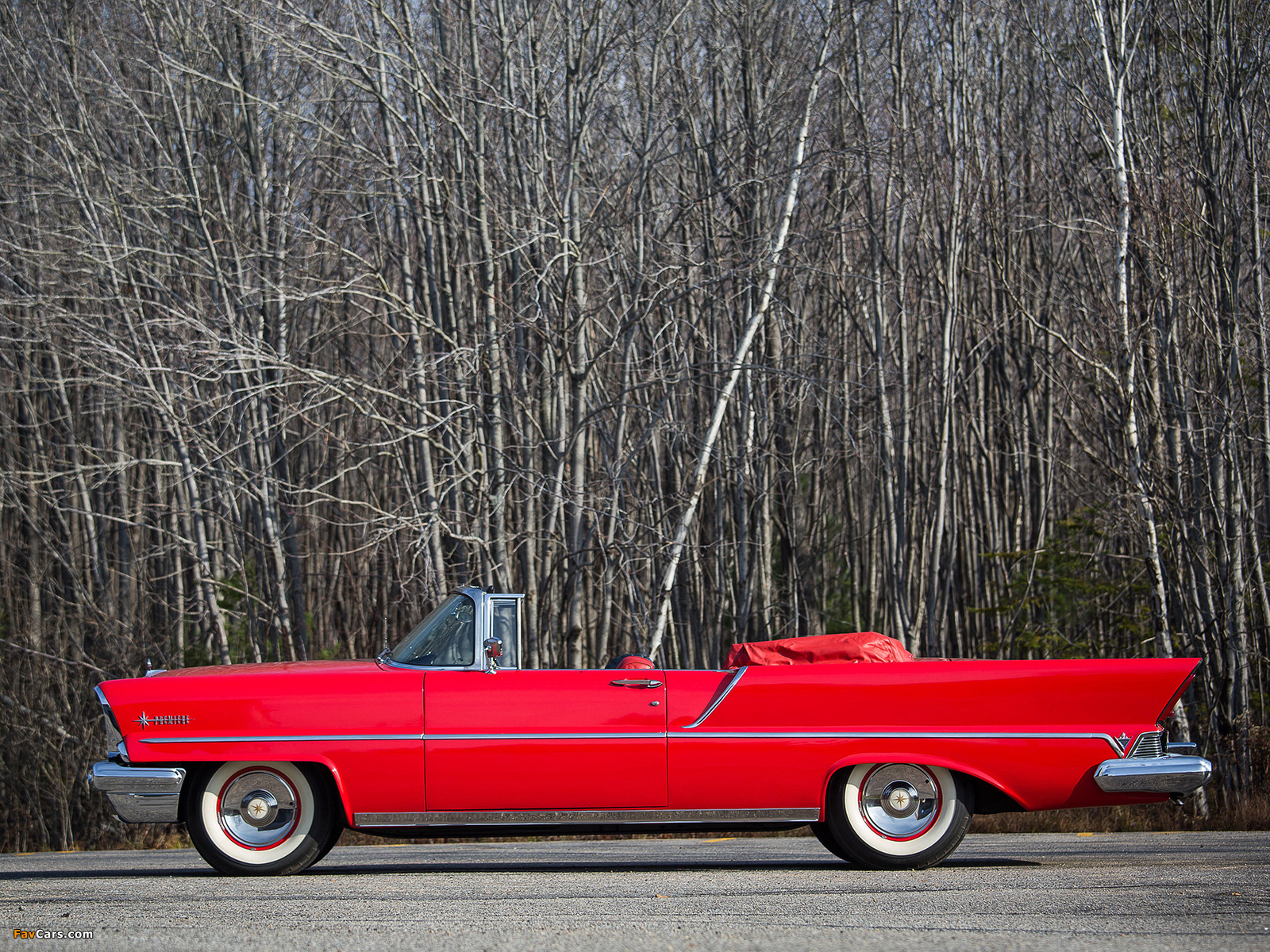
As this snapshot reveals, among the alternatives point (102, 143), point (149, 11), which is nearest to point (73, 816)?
point (102, 143)

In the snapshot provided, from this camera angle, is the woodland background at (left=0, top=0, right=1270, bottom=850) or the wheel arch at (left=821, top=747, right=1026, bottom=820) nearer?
the wheel arch at (left=821, top=747, right=1026, bottom=820)

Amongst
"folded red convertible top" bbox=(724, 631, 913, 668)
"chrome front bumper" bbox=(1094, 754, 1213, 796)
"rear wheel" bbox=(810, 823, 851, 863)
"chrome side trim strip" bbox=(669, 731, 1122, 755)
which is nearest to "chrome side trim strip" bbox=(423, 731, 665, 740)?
"chrome side trim strip" bbox=(669, 731, 1122, 755)

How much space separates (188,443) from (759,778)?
7.78 m

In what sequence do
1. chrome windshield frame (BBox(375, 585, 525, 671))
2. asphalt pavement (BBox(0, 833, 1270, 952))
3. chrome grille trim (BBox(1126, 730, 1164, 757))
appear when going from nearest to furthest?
asphalt pavement (BBox(0, 833, 1270, 952))
chrome grille trim (BBox(1126, 730, 1164, 757))
chrome windshield frame (BBox(375, 585, 525, 671))

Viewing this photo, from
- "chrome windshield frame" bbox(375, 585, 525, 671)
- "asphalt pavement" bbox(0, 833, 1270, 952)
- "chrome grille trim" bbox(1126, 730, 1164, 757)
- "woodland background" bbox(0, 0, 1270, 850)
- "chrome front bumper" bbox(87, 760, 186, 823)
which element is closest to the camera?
"asphalt pavement" bbox(0, 833, 1270, 952)

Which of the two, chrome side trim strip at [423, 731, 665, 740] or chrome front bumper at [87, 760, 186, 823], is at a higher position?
chrome side trim strip at [423, 731, 665, 740]

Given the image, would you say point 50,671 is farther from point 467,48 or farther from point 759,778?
point 759,778

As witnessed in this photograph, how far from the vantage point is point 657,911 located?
4.34 metres

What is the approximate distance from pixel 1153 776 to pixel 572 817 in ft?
8.37

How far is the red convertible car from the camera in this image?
529 centimetres

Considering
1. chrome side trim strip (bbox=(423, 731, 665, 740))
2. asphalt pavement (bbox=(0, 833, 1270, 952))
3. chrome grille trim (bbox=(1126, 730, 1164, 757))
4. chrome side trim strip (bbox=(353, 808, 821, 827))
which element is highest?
chrome side trim strip (bbox=(423, 731, 665, 740))

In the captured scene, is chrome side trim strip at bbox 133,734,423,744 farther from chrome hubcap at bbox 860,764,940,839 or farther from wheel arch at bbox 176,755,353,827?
chrome hubcap at bbox 860,764,940,839

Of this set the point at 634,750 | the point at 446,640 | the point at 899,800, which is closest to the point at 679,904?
the point at 634,750

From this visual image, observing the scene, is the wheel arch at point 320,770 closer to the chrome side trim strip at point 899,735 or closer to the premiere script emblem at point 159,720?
the premiere script emblem at point 159,720
